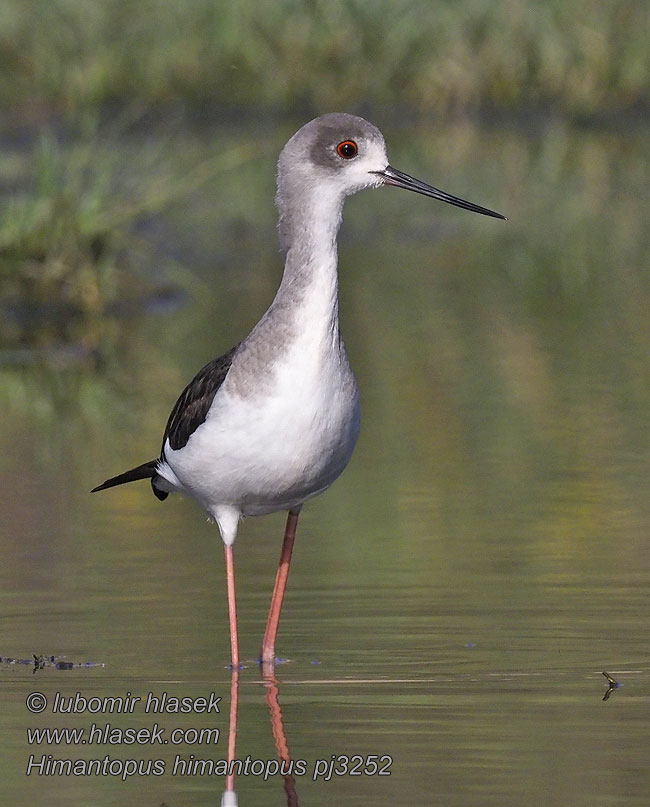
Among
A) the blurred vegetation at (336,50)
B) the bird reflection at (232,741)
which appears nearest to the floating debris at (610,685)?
the bird reflection at (232,741)

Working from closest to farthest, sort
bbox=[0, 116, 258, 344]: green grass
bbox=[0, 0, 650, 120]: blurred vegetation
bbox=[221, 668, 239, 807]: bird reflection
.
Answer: bbox=[221, 668, 239, 807]: bird reflection → bbox=[0, 116, 258, 344]: green grass → bbox=[0, 0, 650, 120]: blurred vegetation

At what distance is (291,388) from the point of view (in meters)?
5.60

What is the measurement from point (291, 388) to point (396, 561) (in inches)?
52.8

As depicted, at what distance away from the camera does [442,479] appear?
810 cm


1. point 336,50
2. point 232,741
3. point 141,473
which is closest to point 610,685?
point 232,741

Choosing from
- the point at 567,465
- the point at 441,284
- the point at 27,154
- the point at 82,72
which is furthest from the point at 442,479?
the point at 82,72

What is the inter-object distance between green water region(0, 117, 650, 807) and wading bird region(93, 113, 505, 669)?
0.38 meters

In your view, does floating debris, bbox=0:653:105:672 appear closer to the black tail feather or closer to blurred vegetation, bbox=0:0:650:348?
the black tail feather

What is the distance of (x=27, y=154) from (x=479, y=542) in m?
12.4

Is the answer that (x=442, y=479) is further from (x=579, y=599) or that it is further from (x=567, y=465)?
(x=579, y=599)

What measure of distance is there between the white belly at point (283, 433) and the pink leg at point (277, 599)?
296 mm

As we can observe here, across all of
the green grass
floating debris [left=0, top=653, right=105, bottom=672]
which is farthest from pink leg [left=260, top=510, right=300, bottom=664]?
the green grass

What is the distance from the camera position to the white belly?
18.4 feet

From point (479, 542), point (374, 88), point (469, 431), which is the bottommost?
point (374, 88)
